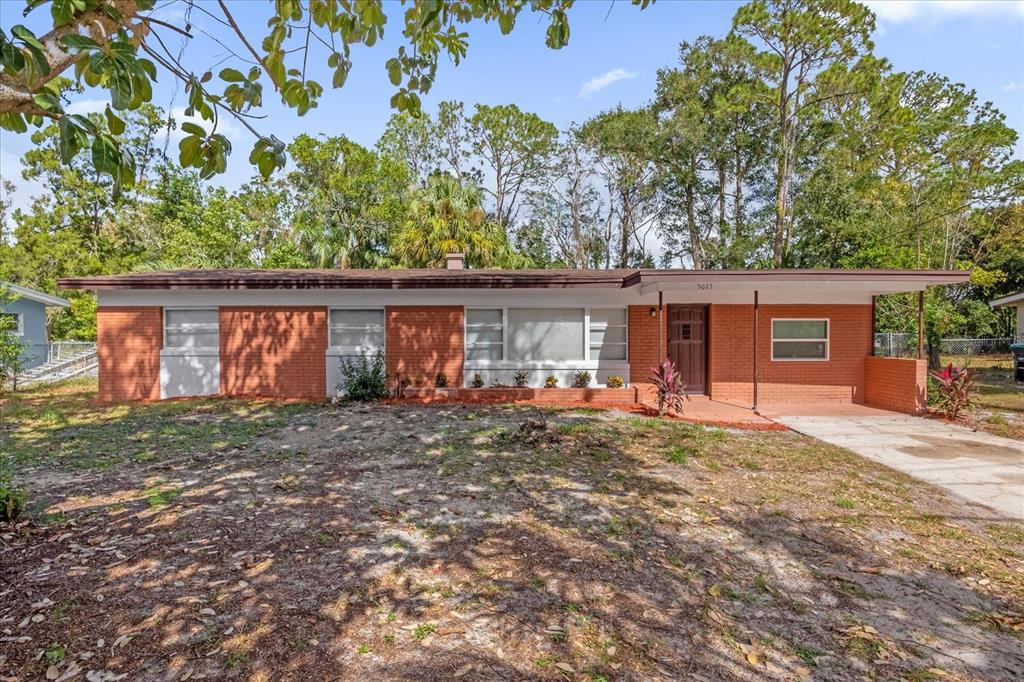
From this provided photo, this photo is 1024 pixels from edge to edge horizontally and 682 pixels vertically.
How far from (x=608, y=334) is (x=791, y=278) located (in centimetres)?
404

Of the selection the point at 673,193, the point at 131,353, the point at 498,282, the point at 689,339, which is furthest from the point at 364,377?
the point at 673,193

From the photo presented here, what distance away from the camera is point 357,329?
11750 millimetres

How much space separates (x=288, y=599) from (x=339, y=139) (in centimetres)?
2941

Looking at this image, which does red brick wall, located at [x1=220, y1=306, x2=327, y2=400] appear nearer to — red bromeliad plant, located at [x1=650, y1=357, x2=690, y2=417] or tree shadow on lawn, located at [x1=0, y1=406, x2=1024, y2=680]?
tree shadow on lawn, located at [x1=0, y1=406, x2=1024, y2=680]

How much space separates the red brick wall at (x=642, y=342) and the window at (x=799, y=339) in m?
2.72

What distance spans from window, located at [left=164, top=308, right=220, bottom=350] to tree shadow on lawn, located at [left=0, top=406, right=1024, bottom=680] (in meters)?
6.58

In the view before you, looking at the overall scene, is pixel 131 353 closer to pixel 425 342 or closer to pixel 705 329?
pixel 425 342

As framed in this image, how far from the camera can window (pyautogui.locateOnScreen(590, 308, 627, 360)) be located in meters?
11.9

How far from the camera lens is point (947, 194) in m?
20.6

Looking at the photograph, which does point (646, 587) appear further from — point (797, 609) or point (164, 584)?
point (164, 584)

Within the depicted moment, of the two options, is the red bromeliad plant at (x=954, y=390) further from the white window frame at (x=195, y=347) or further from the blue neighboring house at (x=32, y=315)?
the blue neighboring house at (x=32, y=315)

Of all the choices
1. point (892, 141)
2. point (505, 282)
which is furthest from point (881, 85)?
point (505, 282)

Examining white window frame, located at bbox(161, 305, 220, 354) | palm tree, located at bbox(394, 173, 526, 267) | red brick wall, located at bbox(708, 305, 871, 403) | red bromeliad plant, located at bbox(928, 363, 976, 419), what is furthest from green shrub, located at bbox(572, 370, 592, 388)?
palm tree, located at bbox(394, 173, 526, 267)

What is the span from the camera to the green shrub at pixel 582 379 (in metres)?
11.6
